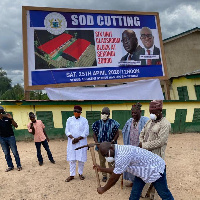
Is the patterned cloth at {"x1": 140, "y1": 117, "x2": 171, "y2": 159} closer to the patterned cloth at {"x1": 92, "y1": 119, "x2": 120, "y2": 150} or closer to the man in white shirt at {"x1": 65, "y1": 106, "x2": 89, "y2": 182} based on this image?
the patterned cloth at {"x1": 92, "y1": 119, "x2": 120, "y2": 150}

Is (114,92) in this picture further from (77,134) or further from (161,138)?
(161,138)

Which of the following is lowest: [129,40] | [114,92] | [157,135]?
[157,135]

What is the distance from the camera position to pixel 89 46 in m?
10.4

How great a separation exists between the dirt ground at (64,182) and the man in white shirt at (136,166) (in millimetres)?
1406

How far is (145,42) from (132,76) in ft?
6.23

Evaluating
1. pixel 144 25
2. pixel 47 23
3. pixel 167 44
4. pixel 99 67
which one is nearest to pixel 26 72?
pixel 47 23

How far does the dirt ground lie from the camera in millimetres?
4410

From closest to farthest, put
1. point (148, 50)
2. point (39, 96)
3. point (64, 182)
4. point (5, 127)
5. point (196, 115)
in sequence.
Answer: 1. point (64, 182)
2. point (5, 127)
3. point (196, 115)
4. point (148, 50)
5. point (39, 96)

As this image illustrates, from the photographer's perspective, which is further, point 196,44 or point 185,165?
point 196,44

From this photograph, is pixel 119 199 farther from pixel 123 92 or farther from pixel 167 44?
pixel 167 44

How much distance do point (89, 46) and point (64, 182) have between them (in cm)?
692

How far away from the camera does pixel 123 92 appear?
416 inches

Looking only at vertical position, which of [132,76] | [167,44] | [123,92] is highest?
[167,44]

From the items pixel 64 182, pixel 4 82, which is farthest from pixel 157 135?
pixel 4 82
